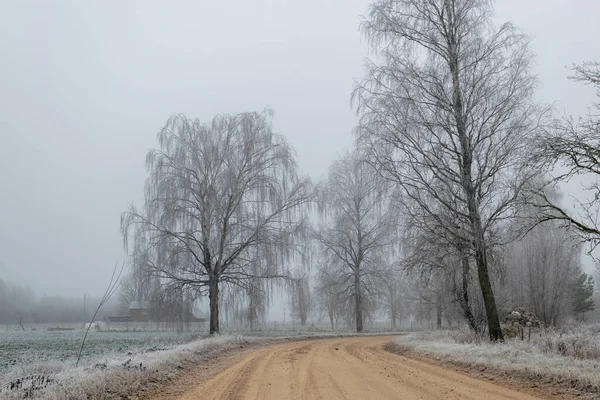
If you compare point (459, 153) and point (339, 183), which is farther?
point (339, 183)

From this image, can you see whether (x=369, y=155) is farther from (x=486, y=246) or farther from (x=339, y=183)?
(x=339, y=183)

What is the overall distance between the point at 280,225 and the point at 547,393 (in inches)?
746

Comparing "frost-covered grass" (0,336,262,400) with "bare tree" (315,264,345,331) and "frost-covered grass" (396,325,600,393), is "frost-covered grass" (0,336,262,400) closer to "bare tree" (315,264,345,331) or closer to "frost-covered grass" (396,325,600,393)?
"frost-covered grass" (396,325,600,393)

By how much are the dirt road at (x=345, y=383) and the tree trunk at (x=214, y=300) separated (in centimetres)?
1266

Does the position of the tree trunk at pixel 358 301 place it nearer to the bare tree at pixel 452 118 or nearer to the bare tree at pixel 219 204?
the bare tree at pixel 219 204

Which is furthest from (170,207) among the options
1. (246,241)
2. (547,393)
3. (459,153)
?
(547,393)

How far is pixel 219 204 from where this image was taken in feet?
78.7

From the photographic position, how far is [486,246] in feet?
44.6

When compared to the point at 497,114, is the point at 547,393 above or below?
below

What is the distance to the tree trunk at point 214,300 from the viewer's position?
23891mm

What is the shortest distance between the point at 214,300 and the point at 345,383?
17.0m

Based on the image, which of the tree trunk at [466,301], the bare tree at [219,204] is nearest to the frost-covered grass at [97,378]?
the tree trunk at [466,301]

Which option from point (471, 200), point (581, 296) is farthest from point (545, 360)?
point (581, 296)

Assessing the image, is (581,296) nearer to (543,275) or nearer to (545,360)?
(543,275)
